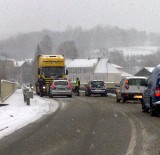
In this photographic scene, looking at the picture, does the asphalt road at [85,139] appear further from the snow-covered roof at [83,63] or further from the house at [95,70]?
the snow-covered roof at [83,63]

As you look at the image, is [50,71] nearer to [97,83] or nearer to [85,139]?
[97,83]

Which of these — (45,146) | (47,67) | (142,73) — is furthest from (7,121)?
(142,73)

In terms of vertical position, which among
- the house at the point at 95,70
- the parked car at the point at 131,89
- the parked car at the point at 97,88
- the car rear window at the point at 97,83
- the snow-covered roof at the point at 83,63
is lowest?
the house at the point at 95,70

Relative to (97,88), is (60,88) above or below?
above

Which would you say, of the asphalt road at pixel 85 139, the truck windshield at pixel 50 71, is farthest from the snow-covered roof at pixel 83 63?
the asphalt road at pixel 85 139

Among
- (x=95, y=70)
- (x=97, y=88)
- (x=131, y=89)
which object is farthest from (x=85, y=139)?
(x=95, y=70)

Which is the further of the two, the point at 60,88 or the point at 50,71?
the point at 50,71

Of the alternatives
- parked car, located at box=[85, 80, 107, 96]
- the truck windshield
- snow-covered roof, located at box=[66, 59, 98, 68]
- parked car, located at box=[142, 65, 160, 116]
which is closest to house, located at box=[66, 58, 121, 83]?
snow-covered roof, located at box=[66, 59, 98, 68]

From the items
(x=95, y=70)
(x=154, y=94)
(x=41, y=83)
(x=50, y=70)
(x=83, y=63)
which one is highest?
(x=154, y=94)

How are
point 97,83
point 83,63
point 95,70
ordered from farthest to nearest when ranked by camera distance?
point 83,63, point 95,70, point 97,83

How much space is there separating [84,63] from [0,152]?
6037 inches

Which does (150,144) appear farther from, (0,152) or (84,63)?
(84,63)

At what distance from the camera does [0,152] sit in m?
9.42

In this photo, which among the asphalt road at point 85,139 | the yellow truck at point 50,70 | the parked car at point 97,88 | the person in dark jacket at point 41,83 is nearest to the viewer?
the asphalt road at point 85,139
